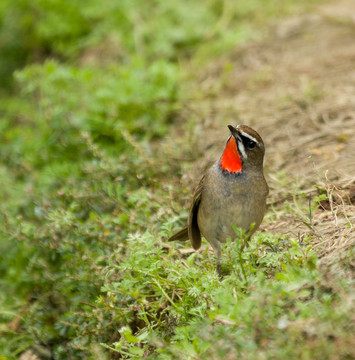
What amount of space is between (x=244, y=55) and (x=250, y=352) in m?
6.30

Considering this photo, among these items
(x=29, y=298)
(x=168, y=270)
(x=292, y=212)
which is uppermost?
(x=168, y=270)

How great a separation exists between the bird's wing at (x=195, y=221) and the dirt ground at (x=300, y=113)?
0.57 metres

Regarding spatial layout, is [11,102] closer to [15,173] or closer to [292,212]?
[15,173]

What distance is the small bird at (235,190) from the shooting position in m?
4.14

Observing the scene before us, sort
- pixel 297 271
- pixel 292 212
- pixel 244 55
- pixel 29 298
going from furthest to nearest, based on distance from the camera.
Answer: pixel 244 55 → pixel 29 298 → pixel 292 212 → pixel 297 271

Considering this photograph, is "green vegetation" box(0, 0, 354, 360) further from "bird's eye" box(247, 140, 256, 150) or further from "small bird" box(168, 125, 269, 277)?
"bird's eye" box(247, 140, 256, 150)

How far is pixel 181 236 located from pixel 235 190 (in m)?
0.72

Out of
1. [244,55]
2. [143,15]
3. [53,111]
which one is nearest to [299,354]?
[53,111]

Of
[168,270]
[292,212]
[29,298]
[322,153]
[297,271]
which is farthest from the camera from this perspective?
[322,153]

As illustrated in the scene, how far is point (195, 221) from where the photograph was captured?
4.60m

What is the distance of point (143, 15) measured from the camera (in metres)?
9.66

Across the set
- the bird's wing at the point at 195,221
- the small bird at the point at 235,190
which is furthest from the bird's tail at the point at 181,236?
the small bird at the point at 235,190

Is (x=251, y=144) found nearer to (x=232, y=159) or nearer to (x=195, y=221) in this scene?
(x=232, y=159)

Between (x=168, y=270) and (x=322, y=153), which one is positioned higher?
(x=168, y=270)
